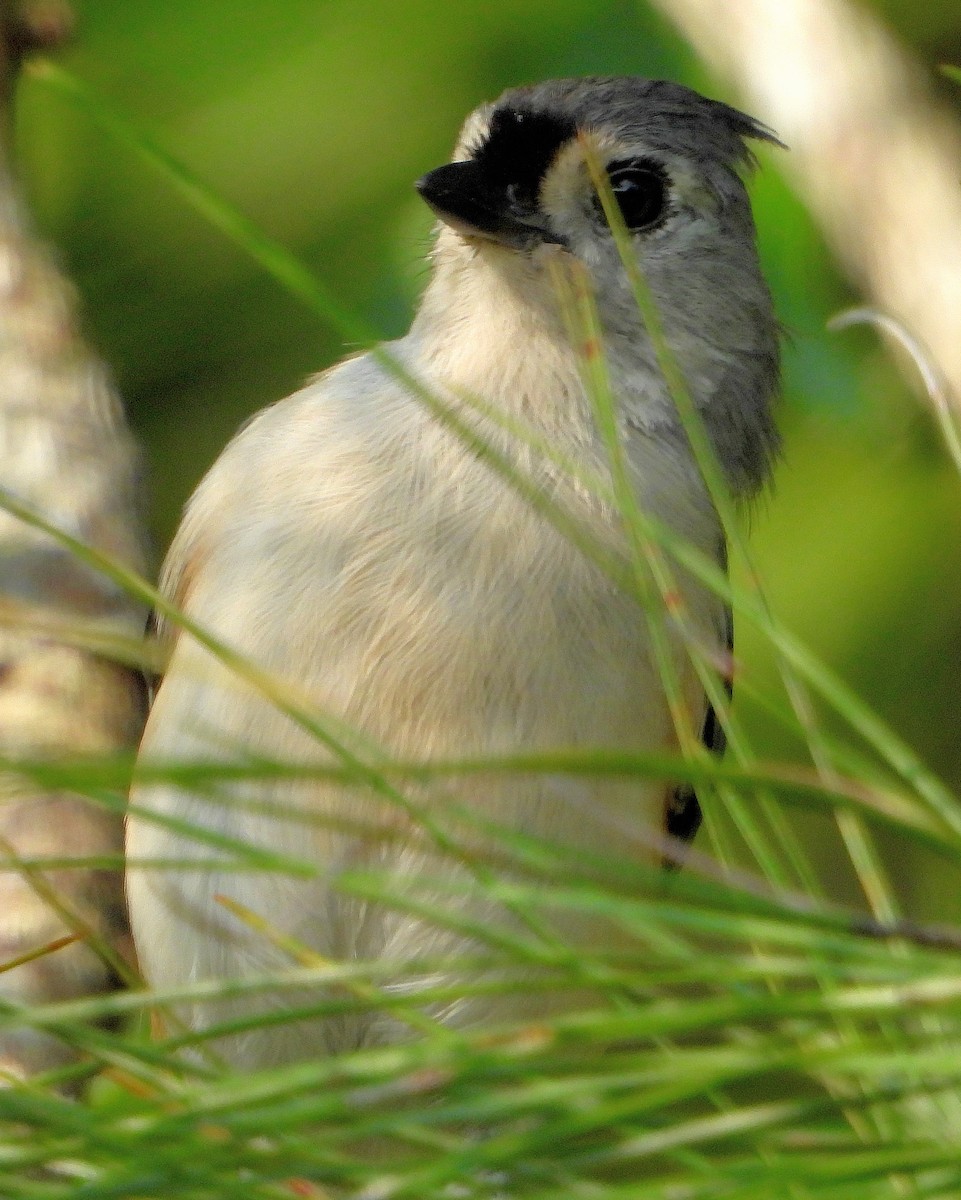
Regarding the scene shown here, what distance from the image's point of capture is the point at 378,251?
3090 millimetres

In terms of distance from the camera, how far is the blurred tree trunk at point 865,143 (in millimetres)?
2564

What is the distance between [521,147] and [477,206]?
7.6 inches

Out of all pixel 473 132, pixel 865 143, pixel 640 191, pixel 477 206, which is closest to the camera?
pixel 477 206

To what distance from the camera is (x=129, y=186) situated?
3.15m

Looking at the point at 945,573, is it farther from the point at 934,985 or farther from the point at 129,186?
the point at 934,985

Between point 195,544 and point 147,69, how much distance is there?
3.16 feet

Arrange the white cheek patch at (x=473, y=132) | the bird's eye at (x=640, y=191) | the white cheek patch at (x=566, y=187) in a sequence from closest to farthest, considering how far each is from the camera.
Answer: the white cheek patch at (x=566, y=187) < the white cheek patch at (x=473, y=132) < the bird's eye at (x=640, y=191)

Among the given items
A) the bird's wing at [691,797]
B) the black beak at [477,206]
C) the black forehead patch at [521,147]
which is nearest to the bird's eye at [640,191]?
the black forehead patch at [521,147]

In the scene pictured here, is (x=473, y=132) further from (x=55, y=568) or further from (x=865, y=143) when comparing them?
(x=55, y=568)

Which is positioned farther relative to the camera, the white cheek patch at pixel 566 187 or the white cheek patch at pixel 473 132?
the white cheek patch at pixel 473 132

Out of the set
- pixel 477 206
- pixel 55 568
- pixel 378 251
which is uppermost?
pixel 477 206

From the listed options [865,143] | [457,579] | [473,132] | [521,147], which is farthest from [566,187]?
[457,579]

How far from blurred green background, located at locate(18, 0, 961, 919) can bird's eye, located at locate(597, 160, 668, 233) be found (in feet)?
0.80

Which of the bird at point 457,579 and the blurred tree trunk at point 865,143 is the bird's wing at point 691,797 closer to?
the bird at point 457,579
